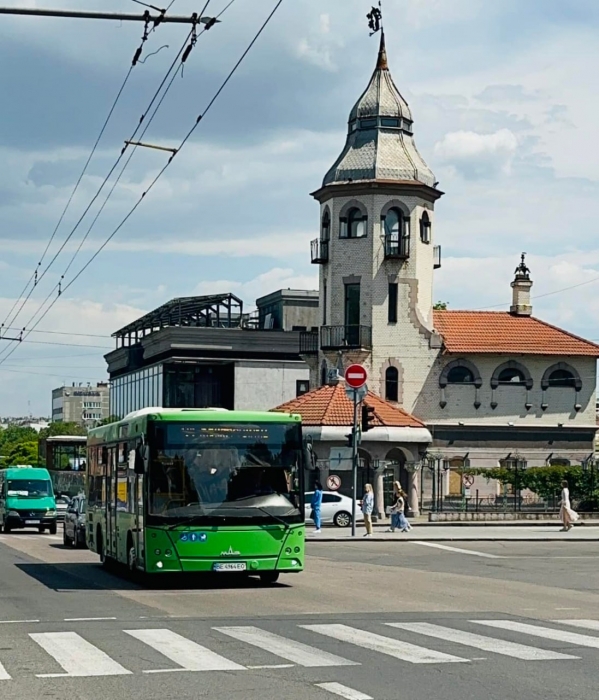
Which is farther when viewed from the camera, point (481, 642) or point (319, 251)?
point (319, 251)

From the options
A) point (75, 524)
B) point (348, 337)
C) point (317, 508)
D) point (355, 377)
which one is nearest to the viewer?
point (75, 524)

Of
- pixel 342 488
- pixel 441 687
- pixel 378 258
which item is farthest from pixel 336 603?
pixel 378 258

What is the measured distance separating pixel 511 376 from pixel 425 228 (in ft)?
27.9

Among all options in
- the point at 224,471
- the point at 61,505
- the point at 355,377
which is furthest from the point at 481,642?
the point at 61,505

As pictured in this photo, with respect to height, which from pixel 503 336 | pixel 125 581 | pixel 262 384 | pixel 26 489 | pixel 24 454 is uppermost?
pixel 503 336

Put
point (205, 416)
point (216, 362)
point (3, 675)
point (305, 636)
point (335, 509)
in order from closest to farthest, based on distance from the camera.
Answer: point (3, 675)
point (305, 636)
point (205, 416)
point (335, 509)
point (216, 362)

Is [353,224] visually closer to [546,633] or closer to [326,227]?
[326,227]

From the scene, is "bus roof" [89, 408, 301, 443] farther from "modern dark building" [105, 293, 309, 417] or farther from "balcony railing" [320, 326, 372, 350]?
"modern dark building" [105, 293, 309, 417]

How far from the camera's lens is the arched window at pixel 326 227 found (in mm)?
61250

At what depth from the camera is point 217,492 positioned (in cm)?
1989

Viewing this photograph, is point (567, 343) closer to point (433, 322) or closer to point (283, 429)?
point (433, 322)

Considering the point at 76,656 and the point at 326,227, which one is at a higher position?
the point at 326,227

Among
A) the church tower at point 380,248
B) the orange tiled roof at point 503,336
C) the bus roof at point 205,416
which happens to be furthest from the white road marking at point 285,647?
the orange tiled roof at point 503,336

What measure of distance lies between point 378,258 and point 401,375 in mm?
5636
